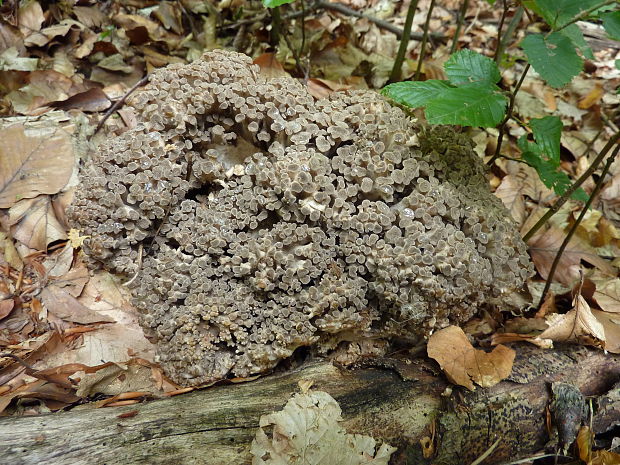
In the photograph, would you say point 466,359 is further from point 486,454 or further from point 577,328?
point 577,328

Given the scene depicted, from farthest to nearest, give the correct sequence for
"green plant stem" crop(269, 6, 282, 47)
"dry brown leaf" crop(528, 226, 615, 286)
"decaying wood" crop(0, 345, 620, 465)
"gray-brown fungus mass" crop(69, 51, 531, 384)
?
"green plant stem" crop(269, 6, 282, 47) < "dry brown leaf" crop(528, 226, 615, 286) < "gray-brown fungus mass" crop(69, 51, 531, 384) < "decaying wood" crop(0, 345, 620, 465)

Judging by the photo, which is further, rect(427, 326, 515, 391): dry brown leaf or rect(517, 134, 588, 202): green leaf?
rect(517, 134, 588, 202): green leaf

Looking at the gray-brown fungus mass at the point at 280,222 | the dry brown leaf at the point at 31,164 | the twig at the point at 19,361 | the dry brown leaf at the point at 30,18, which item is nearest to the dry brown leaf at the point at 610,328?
the gray-brown fungus mass at the point at 280,222

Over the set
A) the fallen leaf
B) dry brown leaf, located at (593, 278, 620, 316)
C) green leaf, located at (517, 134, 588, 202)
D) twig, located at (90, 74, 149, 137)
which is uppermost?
green leaf, located at (517, 134, 588, 202)

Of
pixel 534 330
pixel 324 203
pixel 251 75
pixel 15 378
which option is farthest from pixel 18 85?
pixel 534 330

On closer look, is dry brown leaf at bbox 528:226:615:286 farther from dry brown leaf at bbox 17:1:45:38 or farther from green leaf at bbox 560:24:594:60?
dry brown leaf at bbox 17:1:45:38

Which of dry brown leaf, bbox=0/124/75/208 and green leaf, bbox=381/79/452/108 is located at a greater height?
green leaf, bbox=381/79/452/108

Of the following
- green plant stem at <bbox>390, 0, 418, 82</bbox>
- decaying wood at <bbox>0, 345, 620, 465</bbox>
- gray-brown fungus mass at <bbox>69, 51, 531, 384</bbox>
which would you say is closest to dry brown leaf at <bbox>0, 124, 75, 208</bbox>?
gray-brown fungus mass at <bbox>69, 51, 531, 384</bbox>
